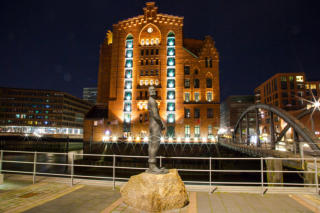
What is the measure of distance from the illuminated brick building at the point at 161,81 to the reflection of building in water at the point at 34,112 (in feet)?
177

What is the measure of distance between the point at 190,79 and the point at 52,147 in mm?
41495

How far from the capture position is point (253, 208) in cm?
569

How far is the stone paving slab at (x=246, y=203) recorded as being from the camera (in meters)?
5.54

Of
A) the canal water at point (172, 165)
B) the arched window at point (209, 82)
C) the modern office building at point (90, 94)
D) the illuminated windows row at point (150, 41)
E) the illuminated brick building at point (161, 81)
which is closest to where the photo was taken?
the canal water at point (172, 165)

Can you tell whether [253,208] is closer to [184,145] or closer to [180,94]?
[184,145]

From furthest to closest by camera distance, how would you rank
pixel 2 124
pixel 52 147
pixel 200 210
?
1. pixel 2 124
2. pixel 52 147
3. pixel 200 210

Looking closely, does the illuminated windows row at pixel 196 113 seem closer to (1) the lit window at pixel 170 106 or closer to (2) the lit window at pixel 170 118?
(1) the lit window at pixel 170 106

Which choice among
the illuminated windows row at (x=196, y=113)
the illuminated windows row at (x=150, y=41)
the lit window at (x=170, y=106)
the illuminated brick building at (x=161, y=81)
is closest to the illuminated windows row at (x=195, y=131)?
the illuminated brick building at (x=161, y=81)

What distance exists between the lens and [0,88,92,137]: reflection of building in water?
293ft

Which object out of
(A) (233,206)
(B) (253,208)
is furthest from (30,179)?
(B) (253,208)

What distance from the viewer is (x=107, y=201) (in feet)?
20.2

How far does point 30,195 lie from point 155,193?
14.8ft

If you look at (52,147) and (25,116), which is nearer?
(52,147)

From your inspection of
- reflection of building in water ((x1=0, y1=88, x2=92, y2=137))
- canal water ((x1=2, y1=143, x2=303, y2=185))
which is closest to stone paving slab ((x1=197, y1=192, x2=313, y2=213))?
canal water ((x1=2, y1=143, x2=303, y2=185))
